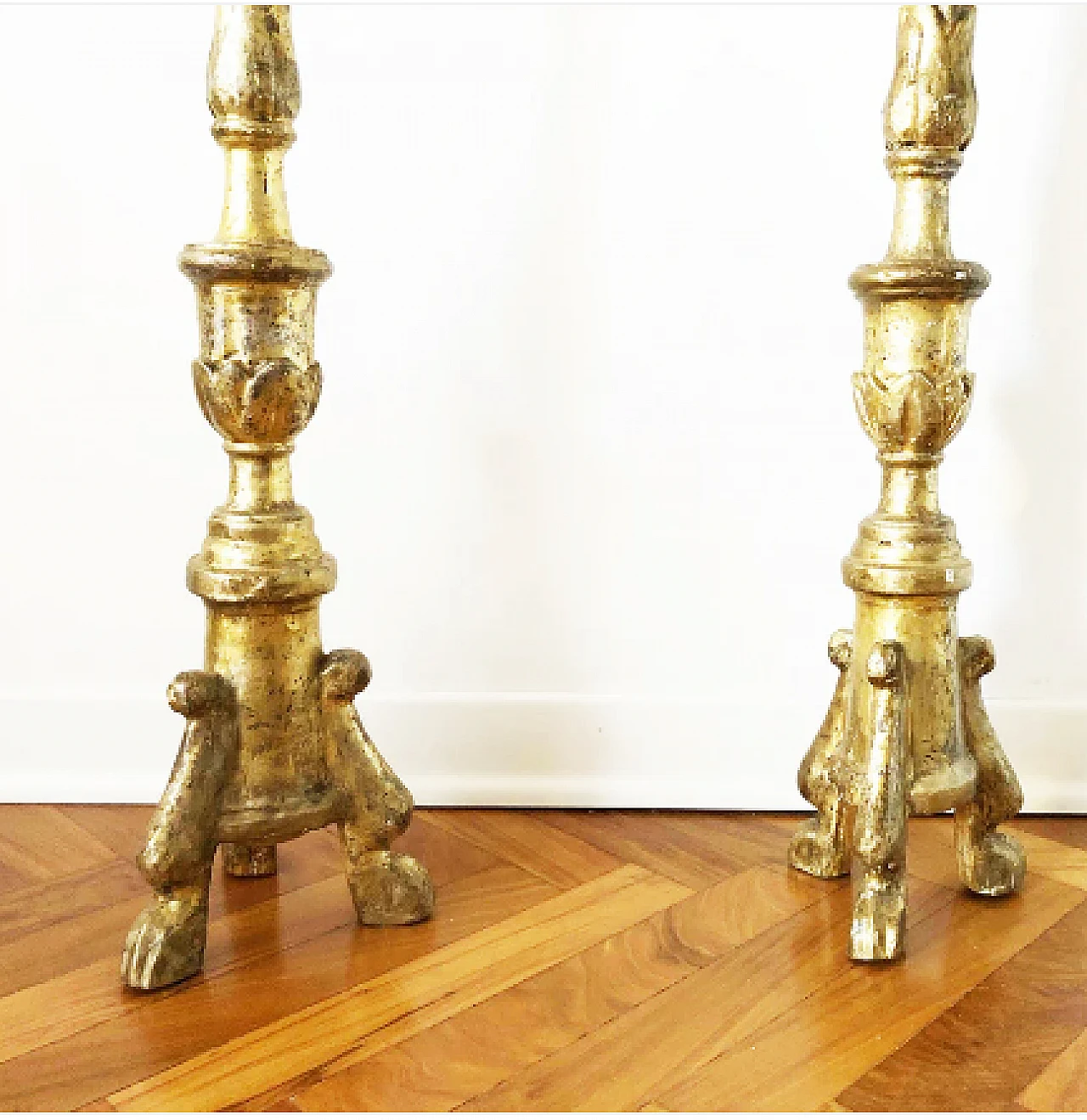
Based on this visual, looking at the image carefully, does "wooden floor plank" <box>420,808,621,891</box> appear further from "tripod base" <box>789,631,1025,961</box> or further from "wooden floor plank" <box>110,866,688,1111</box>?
"tripod base" <box>789,631,1025,961</box>

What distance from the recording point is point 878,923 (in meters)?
0.82

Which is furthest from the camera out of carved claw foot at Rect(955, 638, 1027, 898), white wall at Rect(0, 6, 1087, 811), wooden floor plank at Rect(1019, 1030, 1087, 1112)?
white wall at Rect(0, 6, 1087, 811)

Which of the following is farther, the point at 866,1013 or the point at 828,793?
the point at 828,793

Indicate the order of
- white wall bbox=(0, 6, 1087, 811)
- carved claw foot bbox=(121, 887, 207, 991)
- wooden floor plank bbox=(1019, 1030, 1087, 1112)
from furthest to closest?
1. white wall bbox=(0, 6, 1087, 811)
2. carved claw foot bbox=(121, 887, 207, 991)
3. wooden floor plank bbox=(1019, 1030, 1087, 1112)

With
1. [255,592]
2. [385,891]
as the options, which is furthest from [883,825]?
[255,592]

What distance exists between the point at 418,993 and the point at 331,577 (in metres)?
0.28

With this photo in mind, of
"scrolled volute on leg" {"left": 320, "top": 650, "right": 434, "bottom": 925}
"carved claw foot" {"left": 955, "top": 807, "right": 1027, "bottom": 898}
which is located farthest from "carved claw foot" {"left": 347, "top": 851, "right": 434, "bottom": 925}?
"carved claw foot" {"left": 955, "top": 807, "right": 1027, "bottom": 898}

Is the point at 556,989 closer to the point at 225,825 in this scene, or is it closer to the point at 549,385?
the point at 225,825

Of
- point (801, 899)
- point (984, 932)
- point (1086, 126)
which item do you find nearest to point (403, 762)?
point (801, 899)

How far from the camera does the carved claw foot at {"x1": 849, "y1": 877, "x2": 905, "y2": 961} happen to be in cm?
82

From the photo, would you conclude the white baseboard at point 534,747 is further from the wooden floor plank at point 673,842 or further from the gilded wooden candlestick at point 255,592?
the gilded wooden candlestick at point 255,592

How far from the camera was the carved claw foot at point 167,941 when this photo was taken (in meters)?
0.78

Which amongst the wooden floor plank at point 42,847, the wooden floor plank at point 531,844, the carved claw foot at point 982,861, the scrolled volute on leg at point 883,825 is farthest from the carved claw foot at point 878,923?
the wooden floor plank at point 42,847

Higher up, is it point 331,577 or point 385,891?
point 331,577
